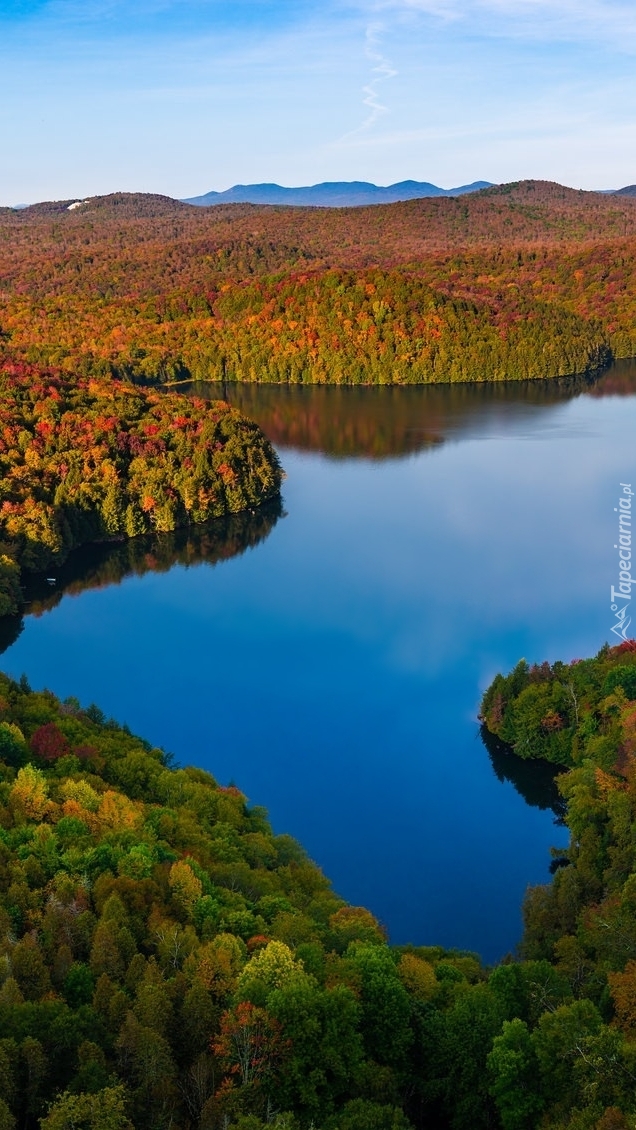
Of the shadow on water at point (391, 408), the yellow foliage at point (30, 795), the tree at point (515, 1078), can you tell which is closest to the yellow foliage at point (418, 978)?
the tree at point (515, 1078)

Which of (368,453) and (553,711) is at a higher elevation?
(368,453)

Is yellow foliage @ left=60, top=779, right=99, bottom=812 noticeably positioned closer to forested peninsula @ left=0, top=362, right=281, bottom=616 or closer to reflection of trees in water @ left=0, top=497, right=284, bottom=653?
reflection of trees in water @ left=0, top=497, right=284, bottom=653

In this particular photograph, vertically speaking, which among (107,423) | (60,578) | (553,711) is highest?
(107,423)

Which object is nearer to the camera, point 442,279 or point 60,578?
point 60,578

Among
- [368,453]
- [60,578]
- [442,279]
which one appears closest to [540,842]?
[60,578]

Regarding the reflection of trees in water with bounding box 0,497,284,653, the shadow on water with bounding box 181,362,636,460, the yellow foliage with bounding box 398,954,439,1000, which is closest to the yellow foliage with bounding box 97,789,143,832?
the yellow foliage with bounding box 398,954,439,1000

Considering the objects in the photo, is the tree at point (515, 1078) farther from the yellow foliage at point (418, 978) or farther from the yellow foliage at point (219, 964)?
the yellow foliage at point (219, 964)

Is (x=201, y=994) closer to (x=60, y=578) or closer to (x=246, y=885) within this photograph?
(x=246, y=885)

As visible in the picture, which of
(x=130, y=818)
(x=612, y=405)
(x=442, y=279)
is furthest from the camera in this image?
(x=442, y=279)
